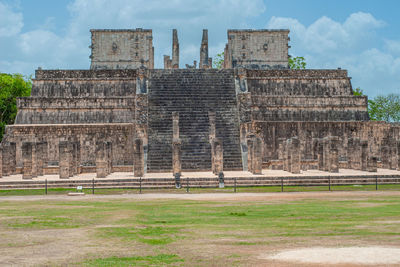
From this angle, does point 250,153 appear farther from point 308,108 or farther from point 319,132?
point 308,108

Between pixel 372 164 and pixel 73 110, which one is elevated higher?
pixel 73 110

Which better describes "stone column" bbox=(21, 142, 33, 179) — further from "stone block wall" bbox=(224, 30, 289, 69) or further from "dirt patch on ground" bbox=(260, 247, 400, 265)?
"stone block wall" bbox=(224, 30, 289, 69)

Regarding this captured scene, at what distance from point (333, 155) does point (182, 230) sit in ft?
64.6

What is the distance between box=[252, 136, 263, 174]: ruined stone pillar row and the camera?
27672 millimetres

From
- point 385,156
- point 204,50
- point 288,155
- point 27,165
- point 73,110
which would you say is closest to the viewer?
point 27,165

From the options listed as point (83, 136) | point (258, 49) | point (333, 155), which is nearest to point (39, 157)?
point (83, 136)

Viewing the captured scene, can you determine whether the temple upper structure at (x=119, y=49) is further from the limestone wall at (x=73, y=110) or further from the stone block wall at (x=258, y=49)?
the limestone wall at (x=73, y=110)

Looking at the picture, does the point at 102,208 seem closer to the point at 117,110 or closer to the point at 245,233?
the point at 245,233

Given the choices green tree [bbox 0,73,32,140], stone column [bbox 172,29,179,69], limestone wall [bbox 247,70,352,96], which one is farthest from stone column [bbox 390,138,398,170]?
green tree [bbox 0,73,32,140]

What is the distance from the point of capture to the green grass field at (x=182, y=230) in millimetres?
8688

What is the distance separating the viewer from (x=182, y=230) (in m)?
11.3

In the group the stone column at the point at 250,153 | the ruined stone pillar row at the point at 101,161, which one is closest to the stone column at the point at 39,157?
the ruined stone pillar row at the point at 101,161

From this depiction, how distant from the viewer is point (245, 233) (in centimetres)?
1088

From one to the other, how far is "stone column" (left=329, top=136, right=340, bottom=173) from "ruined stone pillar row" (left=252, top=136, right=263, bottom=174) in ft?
13.4
